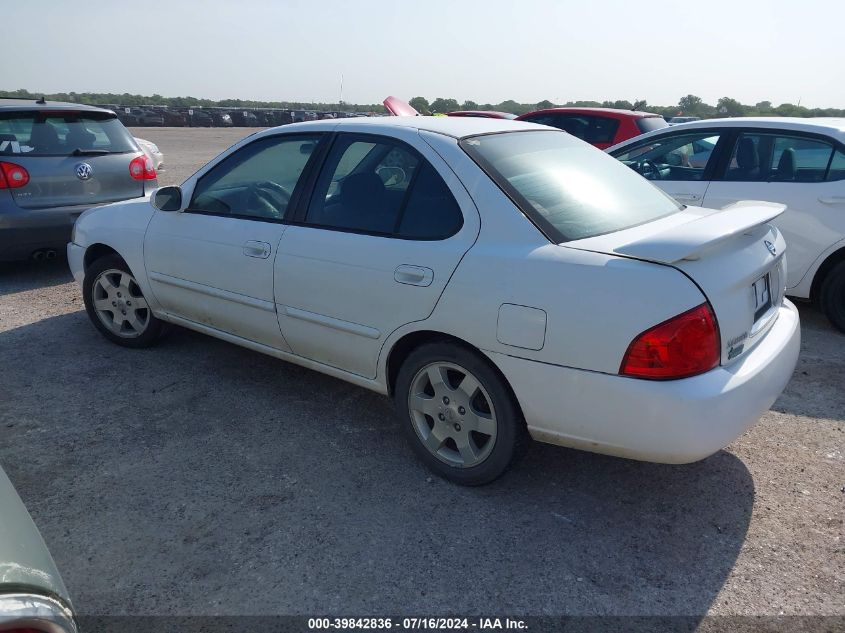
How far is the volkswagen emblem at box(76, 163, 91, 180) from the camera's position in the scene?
661 cm

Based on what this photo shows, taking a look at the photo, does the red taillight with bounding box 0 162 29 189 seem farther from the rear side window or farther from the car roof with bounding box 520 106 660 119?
the car roof with bounding box 520 106 660 119

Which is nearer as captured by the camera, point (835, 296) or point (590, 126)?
point (835, 296)

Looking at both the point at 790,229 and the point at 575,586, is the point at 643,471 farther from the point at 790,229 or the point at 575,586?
the point at 790,229

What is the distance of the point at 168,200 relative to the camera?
4328 millimetres

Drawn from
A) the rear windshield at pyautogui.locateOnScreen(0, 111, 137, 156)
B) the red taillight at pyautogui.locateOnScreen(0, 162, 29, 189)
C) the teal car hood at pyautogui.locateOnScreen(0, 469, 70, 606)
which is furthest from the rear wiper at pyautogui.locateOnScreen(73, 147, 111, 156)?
the teal car hood at pyautogui.locateOnScreen(0, 469, 70, 606)

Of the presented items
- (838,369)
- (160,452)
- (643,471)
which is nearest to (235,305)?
(160,452)

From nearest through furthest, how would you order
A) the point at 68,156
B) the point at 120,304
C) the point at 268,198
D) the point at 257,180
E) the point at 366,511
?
the point at 366,511
the point at 268,198
the point at 257,180
the point at 120,304
the point at 68,156

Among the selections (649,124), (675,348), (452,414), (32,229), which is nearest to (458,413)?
(452,414)

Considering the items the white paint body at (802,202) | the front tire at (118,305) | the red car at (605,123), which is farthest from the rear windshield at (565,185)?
the red car at (605,123)

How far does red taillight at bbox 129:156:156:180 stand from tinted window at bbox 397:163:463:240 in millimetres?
4737

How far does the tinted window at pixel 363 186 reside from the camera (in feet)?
11.2

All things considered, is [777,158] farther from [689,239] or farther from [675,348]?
[675,348]

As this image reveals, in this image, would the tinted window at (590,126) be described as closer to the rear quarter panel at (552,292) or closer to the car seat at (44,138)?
the car seat at (44,138)

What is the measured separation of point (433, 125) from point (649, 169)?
3.26 meters
